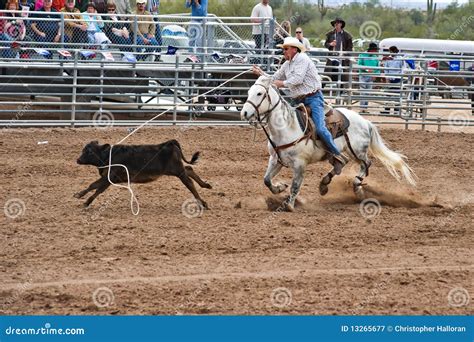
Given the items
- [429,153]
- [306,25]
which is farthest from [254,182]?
[306,25]

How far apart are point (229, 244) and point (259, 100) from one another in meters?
2.20

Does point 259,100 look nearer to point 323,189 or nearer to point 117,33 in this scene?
point 323,189

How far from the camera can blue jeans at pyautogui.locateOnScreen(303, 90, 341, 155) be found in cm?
1184

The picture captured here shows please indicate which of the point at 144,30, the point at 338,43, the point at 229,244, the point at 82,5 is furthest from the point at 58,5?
the point at 229,244

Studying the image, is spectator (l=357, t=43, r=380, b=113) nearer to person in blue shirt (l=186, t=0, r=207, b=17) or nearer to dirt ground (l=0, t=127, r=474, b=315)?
person in blue shirt (l=186, t=0, r=207, b=17)

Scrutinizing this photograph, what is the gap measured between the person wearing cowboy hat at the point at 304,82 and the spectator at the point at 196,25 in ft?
24.5

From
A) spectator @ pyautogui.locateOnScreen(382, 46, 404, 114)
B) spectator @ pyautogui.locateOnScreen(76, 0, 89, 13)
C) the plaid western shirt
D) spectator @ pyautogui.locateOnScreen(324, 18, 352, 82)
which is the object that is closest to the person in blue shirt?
spectator @ pyautogui.locateOnScreen(76, 0, 89, 13)

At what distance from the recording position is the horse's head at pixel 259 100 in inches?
443

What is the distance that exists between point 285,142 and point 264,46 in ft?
27.8

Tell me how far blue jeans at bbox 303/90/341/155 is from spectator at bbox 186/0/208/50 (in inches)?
294

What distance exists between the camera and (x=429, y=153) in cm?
1703

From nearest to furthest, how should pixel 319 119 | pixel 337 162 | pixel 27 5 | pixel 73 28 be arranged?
pixel 319 119 → pixel 337 162 → pixel 73 28 → pixel 27 5

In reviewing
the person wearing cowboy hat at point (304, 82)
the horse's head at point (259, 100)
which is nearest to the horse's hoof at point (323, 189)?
the person wearing cowboy hat at point (304, 82)

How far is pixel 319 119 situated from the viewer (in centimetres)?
1191
